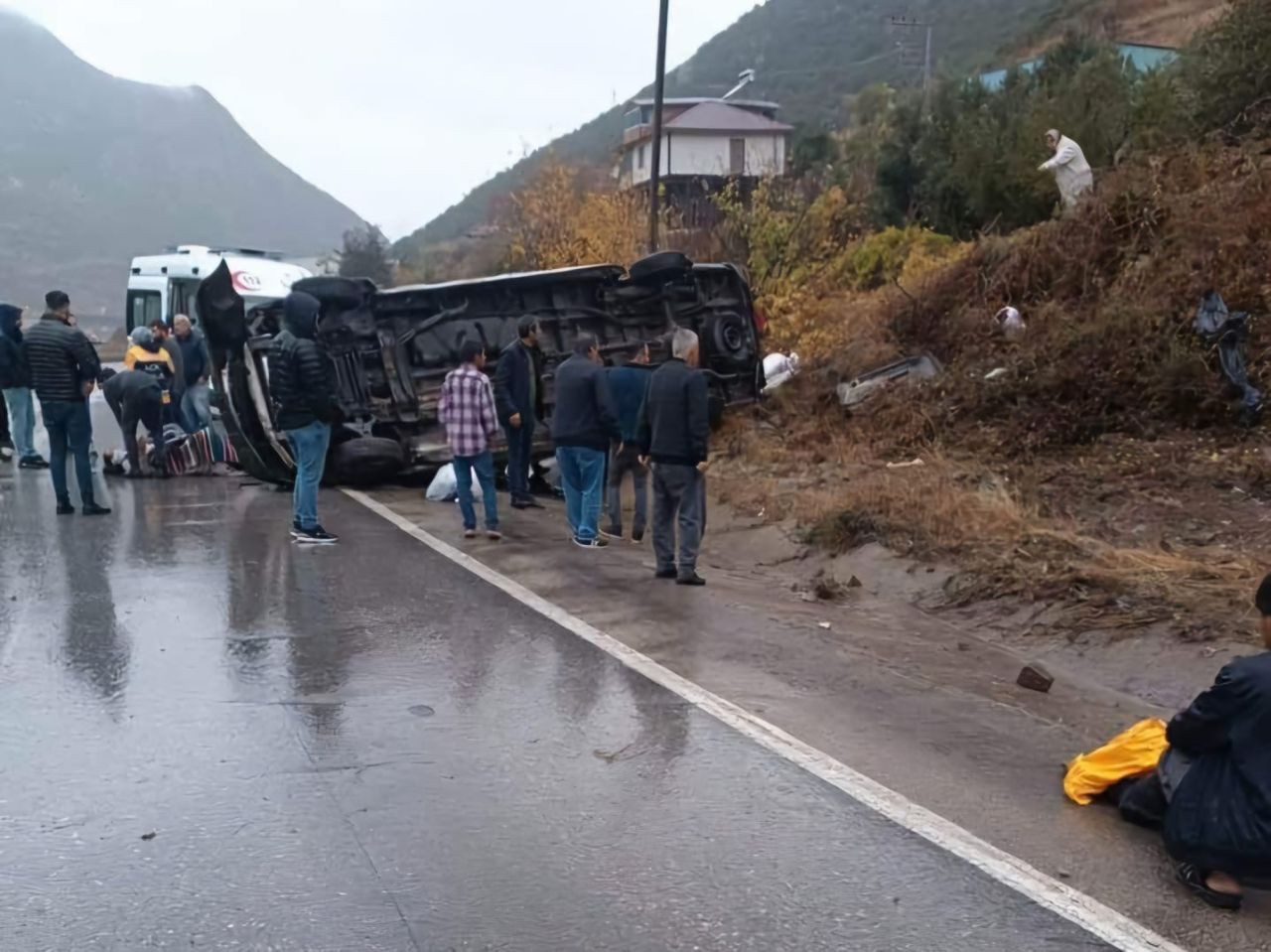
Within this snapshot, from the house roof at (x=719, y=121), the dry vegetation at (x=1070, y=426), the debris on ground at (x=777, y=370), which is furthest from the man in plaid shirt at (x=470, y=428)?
the house roof at (x=719, y=121)

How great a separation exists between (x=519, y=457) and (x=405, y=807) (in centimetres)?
796

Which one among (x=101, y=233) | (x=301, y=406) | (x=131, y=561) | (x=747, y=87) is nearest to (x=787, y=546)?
(x=301, y=406)

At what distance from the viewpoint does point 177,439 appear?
14.6m

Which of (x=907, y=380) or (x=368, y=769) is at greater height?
(x=907, y=380)

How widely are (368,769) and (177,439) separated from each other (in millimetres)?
10447

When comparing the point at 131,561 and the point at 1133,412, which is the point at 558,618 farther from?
the point at 1133,412

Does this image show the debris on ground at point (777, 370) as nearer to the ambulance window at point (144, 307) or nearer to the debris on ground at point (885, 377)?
the debris on ground at point (885, 377)

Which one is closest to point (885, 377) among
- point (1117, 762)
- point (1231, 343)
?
point (1231, 343)

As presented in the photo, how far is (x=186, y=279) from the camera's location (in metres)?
21.4

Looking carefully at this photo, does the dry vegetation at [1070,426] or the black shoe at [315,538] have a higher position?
the dry vegetation at [1070,426]

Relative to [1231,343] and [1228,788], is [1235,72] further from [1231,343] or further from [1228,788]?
[1228,788]

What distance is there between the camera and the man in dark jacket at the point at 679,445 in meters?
Answer: 8.75

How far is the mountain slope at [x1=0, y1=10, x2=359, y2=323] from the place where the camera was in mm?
104375

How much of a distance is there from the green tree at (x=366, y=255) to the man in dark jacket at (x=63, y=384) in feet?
185
